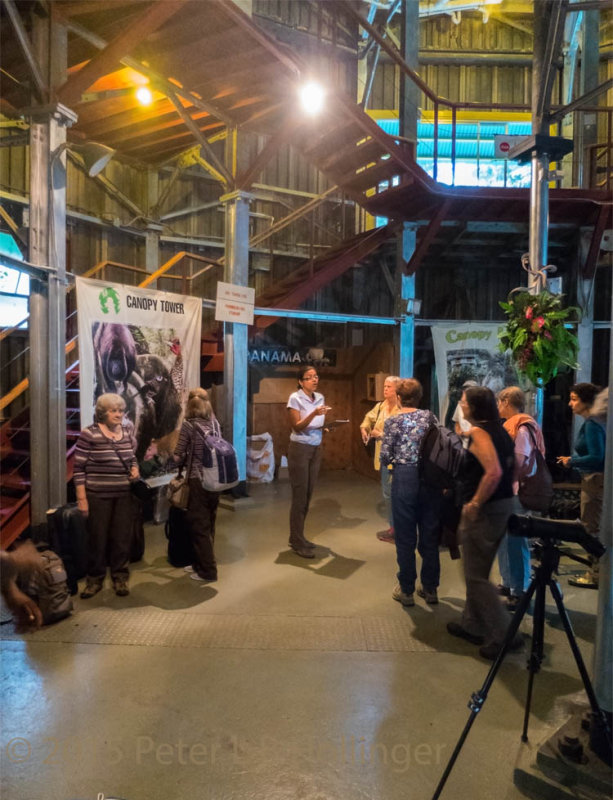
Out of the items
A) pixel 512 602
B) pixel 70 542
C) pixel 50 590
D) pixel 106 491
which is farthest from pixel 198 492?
pixel 512 602

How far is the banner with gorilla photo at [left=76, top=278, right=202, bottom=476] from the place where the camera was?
5.79 m

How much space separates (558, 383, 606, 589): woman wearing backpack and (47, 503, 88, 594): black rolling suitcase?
443cm

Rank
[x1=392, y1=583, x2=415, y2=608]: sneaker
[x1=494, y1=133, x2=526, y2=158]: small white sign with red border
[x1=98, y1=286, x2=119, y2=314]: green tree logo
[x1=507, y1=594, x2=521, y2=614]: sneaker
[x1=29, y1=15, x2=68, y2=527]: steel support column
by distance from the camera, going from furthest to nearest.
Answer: [x1=98, y1=286, x2=119, y2=314]: green tree logo < [x1=494, y1=133, x2=526, y2=158]: small white sign with red border < [x1=29, y1=15, x2=68, y2=527]: steel support column < [x1=392, y1=583, x2=415, y2=608]: sneaker < [x1=507, y1=594, x2=521, y2=614]: sneaker

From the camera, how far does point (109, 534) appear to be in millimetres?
4777

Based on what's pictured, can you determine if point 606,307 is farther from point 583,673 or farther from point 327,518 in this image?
point 583,673

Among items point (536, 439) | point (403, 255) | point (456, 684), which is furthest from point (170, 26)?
point (456, 684)

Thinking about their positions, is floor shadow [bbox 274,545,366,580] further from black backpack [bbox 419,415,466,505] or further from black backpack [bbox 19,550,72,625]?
black backpack [bbox 19,550,72,625]

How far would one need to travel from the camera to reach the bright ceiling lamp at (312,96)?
6.32 m

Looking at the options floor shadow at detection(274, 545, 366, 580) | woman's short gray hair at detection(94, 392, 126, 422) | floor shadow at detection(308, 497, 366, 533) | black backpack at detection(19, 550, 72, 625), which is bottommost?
floor shadow at detection(274, 545, 366, 580)

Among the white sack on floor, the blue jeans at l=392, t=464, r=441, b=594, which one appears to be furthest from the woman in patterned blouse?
the white sack on floor

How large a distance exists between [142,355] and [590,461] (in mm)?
4950

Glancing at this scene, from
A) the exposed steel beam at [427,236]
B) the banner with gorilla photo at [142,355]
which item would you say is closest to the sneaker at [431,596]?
the banner with gorilla photo at [142,355]

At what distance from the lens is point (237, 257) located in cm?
798

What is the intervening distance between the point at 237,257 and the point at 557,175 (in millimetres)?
4419
